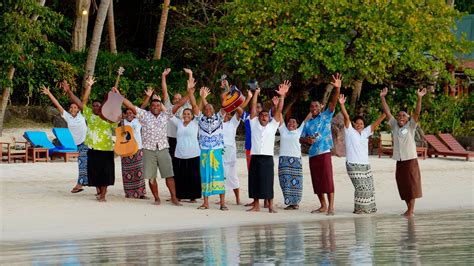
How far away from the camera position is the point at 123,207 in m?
18.2

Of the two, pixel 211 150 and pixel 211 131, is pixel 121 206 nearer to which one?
pixel 211 150

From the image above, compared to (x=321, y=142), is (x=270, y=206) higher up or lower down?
lower down

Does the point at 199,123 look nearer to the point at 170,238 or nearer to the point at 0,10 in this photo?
the point at 170,238

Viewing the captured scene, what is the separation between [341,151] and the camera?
29.3 meters

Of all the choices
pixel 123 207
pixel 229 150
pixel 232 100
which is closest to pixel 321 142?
pixel 232 100

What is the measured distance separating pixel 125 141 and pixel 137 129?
1.01 ft

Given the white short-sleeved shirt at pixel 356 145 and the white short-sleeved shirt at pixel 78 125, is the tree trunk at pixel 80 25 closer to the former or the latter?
the white short-sleeved shirt at pixel 78 125

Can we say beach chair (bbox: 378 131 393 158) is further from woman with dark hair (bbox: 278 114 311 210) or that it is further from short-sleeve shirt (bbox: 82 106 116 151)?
short-sleeve shirt (bbox: 82 106 116 151)

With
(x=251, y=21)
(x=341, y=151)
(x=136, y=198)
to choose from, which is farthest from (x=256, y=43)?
(x=136, y=198)

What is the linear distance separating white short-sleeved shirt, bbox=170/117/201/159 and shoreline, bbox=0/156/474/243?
83 centimetres

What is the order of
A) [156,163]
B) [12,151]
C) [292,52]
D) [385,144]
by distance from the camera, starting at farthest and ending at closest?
[385,144], [292,52], [12,151], [156,163]

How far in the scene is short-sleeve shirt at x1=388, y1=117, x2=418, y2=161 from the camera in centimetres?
1773

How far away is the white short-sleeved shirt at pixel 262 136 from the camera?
17938mm

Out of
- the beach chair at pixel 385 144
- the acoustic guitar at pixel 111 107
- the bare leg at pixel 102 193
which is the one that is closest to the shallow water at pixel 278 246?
the bare leg at pixel 102 193
